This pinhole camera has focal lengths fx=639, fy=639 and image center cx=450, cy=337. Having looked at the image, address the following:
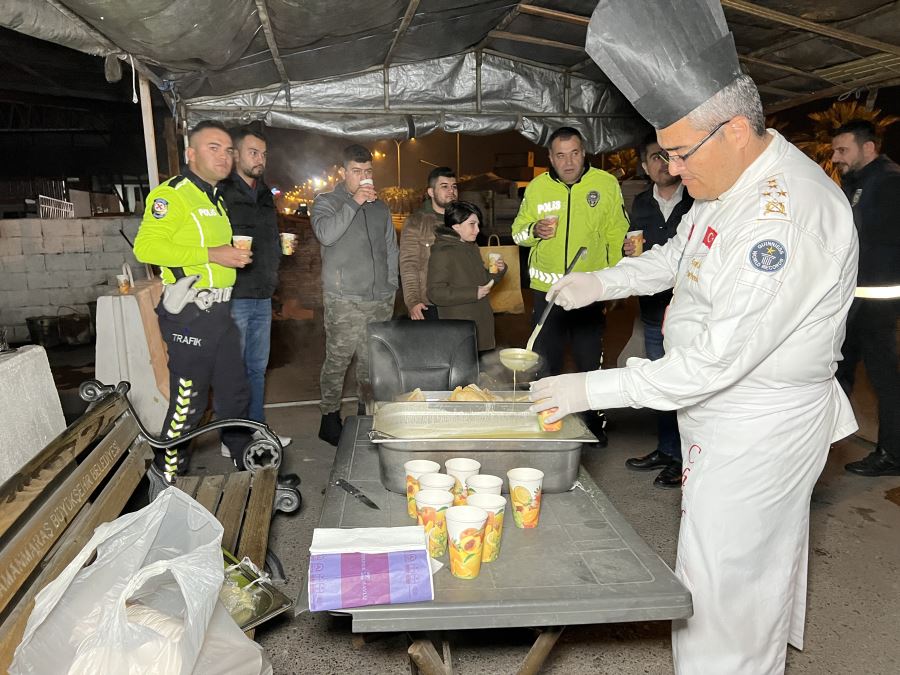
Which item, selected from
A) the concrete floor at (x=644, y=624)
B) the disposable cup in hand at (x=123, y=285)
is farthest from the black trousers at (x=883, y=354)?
the disposable cup in hand at (x=123, y=285)

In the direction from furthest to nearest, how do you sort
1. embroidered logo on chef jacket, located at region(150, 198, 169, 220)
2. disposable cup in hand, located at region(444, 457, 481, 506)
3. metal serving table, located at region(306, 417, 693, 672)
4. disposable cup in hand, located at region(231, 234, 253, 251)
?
disposable cup in hand, located at region(231, 234, 253, 251) < embroidered logo on chef jacket, located at region(150, 198, 169, 220) < disposable cup in hand, located at region(444, 457, 481, 506) < metal serving table, located at region(306, 417, 693, 672)

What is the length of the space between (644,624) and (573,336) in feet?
7.28

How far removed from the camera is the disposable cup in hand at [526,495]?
1.68 metres

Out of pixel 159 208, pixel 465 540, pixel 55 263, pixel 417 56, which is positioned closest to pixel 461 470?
pixel 465 540

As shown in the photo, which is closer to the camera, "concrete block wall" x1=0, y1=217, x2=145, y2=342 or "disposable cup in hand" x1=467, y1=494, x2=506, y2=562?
"disposable cup in hand" x1=467, y1=494, x2=506, y2=562

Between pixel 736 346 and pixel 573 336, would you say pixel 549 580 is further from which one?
pixel 573 336

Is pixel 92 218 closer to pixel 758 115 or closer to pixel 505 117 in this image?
pixel 505 117

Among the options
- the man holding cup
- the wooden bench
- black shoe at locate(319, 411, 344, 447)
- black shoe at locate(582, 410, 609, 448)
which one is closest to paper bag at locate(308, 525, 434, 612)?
the wooden bench

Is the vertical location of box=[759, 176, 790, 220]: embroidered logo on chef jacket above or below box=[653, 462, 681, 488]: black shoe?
above

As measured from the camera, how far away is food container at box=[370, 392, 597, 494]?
6.12 ft

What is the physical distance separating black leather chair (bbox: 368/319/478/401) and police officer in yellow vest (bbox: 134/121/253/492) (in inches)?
34.3

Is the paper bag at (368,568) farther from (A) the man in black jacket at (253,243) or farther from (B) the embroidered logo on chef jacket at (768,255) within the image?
(A) the man in black jacket at (253,243)

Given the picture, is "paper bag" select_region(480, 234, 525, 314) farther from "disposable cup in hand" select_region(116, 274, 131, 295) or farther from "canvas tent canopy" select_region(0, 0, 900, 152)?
"disposable cup in hand" select_region(116, 274, 131, 295)

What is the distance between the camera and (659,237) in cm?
425
